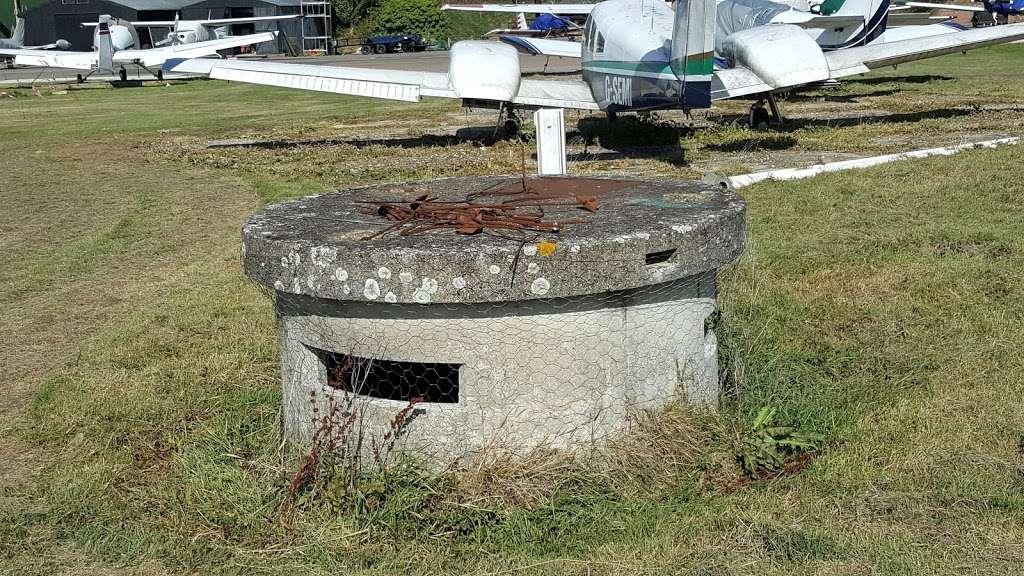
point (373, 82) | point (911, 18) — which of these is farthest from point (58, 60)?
point (911, 18)

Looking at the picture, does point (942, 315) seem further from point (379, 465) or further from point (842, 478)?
point (379, 465)

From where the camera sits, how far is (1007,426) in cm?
420

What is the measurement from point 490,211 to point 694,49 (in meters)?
9.32

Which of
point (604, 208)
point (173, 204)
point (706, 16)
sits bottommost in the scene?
point (173, 204)

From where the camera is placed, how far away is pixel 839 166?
11.0 meters

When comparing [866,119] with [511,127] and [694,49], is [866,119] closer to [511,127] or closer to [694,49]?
[694,49]

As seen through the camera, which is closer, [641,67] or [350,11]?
[641,67]

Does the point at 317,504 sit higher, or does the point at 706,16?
the point at 706,16

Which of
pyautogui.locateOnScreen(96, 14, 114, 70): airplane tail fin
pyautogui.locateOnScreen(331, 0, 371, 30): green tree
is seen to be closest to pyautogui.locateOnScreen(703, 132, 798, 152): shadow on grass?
pyautogui.locateOnScreen(96, 14, 114, 70): airplane tail fin

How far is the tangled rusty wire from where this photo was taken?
4.03 metres

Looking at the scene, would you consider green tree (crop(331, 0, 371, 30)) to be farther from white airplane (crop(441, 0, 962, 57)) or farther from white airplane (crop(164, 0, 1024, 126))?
white airplane (crop(164, 0, 1024, 126))

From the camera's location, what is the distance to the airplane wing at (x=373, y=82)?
16.8 meters

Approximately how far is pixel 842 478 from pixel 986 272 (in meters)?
3.22

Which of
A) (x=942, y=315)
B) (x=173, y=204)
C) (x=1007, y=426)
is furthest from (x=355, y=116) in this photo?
(x=1007, y=426)
